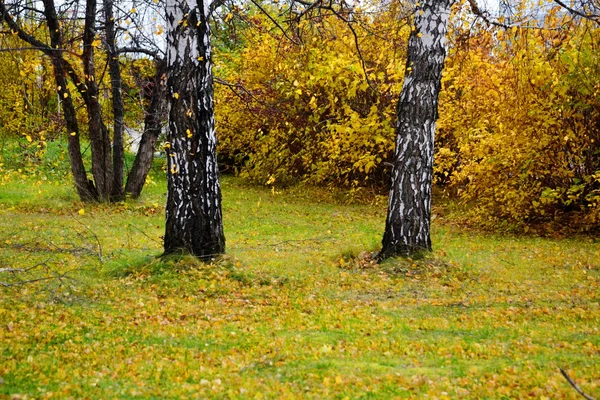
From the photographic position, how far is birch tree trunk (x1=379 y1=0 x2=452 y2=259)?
9.18 meters

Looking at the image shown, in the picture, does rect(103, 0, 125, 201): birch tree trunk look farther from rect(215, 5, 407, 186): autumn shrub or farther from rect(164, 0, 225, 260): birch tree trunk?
rect(164, 0, 225, 260): birch tree trunk

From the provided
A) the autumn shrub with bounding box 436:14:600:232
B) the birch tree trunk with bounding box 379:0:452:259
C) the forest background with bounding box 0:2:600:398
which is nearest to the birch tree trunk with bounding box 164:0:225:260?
the forest background with bounding box 0:2:600:398

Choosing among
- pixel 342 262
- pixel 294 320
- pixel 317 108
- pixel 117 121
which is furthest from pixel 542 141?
pixel 117 121

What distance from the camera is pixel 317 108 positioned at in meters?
18.4

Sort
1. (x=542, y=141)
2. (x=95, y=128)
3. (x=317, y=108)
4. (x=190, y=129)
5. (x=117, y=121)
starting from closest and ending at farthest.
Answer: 1. (x=190, y=129)
2. (x=542, y=141)
3. (x=117, y=121)
4. (x=95, y=128)
5. (x=317, y=108)

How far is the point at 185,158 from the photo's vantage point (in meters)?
8.19

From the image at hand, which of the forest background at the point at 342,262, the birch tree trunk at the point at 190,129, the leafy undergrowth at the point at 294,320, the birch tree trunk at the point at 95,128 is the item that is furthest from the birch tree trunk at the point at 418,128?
the birch tree trunk at the point at 95,128

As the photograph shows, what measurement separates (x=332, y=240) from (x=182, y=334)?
6721 millimetres

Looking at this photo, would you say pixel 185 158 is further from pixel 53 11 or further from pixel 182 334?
pixel 53 11

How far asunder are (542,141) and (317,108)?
7.33 meters

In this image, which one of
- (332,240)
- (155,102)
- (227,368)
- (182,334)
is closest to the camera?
(227,368)

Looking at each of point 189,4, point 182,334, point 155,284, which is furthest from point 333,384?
point 189,4

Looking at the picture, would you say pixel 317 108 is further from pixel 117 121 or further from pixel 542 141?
pixel 542 141

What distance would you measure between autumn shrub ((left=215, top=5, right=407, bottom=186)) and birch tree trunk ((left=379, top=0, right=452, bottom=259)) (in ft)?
18.7
